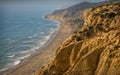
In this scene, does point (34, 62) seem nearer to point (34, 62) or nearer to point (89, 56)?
point (34, 62)

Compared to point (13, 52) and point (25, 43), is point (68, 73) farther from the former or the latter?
point (25, 43)

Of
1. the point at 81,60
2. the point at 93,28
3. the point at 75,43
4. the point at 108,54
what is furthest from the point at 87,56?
the point at 93,28

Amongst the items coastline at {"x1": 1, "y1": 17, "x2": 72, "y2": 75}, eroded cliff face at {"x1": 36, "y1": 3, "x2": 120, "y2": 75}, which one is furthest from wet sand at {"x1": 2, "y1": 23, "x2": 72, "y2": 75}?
eroded cliff face at {"x1": 36, "y1": 3, "x2": 120, "y2": 75}

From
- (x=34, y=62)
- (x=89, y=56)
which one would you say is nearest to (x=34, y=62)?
(x=34, y=62)

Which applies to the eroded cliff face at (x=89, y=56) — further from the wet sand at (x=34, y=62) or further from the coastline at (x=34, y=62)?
the coastline at (x=34, y=62)

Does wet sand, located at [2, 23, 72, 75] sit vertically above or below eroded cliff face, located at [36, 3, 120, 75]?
below

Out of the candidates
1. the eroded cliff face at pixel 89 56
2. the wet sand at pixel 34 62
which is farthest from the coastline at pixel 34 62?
the eroded cliff face at pixel 89 56

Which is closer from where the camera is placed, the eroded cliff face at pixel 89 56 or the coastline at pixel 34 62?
the eroded cliff face at pixel 89 56

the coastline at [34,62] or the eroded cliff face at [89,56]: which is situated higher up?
the eroded cliff face at [89,56]

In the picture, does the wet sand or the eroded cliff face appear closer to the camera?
the eroded cliff face

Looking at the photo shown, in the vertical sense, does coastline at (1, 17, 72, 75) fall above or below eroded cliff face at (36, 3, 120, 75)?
below

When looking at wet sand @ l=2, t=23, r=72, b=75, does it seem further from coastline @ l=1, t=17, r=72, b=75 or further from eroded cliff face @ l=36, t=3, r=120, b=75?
eroded cliff face @ l=36, t=3, r=120, b=75

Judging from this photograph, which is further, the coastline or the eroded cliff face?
the coastline
